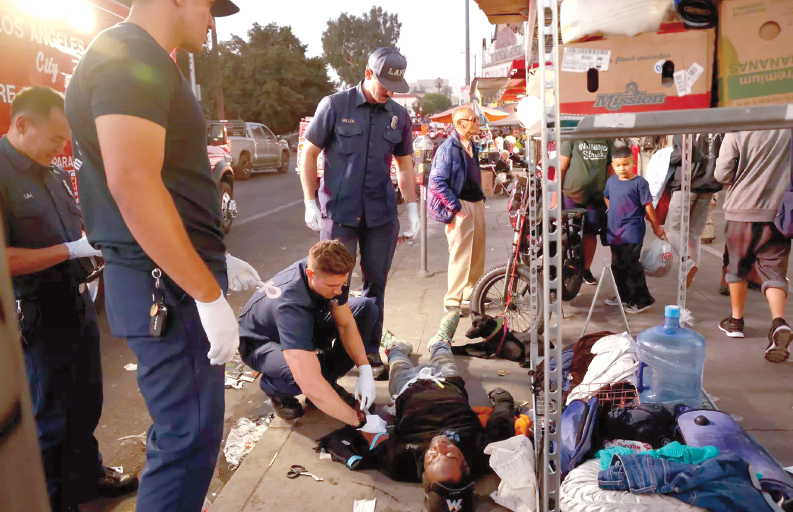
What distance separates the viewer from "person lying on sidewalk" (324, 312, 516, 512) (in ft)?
8.14

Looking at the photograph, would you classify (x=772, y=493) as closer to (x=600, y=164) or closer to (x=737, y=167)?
(x=737, y=167)

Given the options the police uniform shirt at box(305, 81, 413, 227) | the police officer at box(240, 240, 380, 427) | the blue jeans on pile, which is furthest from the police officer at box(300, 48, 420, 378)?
the blue jeans on pile

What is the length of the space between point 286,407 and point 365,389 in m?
0.60

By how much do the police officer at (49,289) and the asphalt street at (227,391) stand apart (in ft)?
1.47

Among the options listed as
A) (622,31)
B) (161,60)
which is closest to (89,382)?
(161,60)

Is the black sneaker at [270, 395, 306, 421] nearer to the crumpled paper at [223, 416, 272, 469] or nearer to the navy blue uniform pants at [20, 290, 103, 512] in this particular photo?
the crumpled paper at [223, 416, 272, 469]

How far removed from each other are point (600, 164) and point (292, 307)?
3949 millimetres

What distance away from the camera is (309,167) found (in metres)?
4.14

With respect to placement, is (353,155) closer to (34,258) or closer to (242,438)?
(242,438)

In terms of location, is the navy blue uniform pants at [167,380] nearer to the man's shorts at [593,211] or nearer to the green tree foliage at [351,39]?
the man's shorts at [593,211]

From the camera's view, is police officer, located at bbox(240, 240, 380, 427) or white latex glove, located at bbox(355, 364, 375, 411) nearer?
police officer, located at bbox(240, 240, 380, 427)

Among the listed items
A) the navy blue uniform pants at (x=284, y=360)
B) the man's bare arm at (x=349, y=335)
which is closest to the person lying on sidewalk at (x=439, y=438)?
the man's bare arm at (x=349, y=335)

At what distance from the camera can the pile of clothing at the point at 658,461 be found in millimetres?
2070

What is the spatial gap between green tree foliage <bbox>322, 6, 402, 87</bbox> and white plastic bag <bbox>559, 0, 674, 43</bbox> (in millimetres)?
75767
